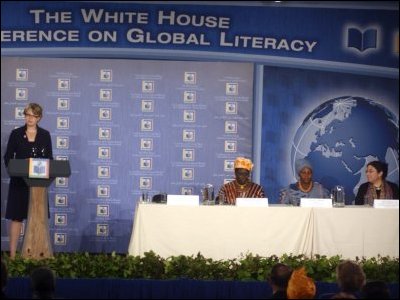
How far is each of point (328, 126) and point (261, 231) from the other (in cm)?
322

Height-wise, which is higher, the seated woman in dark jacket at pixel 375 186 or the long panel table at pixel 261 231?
the seated woman in dark jacket at pixel 375 186

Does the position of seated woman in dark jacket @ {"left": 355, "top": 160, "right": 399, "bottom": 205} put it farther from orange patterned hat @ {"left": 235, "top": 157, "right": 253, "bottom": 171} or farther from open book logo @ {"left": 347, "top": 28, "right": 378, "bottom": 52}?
open book logo @ {"left": 347, "top": 28, "right": 378, "bottom": 52}

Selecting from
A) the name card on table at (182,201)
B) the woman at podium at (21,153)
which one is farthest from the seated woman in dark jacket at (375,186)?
the woman at podium at (21,153)

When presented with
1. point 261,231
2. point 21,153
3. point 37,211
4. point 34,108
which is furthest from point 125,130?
point 261,231

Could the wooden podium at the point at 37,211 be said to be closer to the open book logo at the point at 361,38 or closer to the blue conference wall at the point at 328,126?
the blue conference wall at the point at 328,126

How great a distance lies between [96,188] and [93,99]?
1.00 metres

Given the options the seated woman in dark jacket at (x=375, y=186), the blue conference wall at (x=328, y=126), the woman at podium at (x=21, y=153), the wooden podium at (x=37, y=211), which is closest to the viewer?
the wooden podium at (x=37, y=211)

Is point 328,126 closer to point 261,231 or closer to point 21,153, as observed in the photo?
point 261,231

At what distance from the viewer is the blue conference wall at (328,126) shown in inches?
430

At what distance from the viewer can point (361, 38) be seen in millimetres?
11031

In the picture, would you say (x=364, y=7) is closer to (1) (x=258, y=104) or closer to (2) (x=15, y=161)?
(1) (x=258, y=104)

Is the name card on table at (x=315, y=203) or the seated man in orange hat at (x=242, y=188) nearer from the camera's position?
the name card on table at (x=315, y=203)

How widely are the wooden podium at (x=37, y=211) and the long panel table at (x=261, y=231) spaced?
0.77 metres

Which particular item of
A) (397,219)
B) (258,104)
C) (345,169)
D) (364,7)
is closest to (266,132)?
(258,104)
